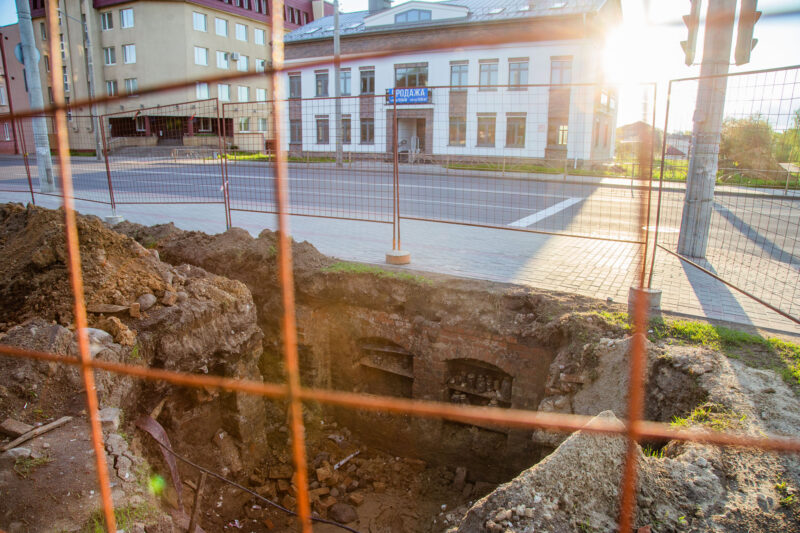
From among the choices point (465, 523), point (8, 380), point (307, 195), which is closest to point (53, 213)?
point (8, 380)

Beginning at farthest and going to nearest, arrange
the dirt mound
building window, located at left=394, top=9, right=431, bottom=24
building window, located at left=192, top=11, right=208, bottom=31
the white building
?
building window, located at left=192, top=11, right=208, bottom=31 → building window, located at left=394, top=9, right=431, bottom=24 → the white building → the dirt mound

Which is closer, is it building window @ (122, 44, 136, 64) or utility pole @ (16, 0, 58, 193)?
utility pole @ (16, 0, 58, 193)

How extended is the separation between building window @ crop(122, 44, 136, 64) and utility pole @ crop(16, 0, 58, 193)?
2935 centimetres

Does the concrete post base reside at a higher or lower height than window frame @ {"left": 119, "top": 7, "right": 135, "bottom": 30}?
lower

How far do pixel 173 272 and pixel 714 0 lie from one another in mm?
7595

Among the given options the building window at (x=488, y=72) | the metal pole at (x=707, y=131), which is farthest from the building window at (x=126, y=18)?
the metal pole at (x=707, y=131)

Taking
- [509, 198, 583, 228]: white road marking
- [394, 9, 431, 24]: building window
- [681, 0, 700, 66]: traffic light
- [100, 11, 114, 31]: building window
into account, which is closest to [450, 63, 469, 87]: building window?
[394, 9, 431, 24]: building window

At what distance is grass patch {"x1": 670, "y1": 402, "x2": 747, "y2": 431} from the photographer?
138 inches

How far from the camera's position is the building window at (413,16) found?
30.7 m

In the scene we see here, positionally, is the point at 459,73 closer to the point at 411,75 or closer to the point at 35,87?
the point at 411,75

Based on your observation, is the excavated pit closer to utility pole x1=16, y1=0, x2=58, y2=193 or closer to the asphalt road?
the asphalt road

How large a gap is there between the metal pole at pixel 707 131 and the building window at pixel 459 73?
23.4 m

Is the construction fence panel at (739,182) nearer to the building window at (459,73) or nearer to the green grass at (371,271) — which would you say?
the green grass at (371,271)

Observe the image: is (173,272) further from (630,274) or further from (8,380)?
(630,274)
